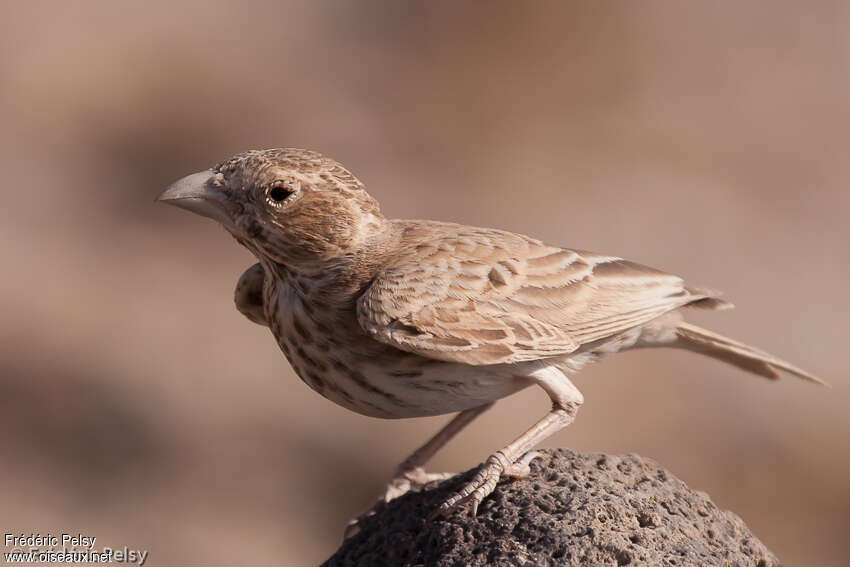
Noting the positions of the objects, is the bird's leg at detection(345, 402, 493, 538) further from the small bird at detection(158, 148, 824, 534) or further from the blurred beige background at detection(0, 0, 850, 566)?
the blurred beige background at detection(0, 0, 850, 566)

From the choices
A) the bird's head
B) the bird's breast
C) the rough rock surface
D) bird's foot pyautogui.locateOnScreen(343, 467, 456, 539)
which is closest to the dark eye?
the bird's head

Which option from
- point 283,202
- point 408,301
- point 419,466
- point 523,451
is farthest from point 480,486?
point 283,202

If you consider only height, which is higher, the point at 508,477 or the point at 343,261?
the point at 343,261

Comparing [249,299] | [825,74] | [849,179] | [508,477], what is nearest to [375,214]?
[249,299]

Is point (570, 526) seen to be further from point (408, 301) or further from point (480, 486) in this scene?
point (408, 301)

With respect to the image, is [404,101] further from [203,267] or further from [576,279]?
[576,279]

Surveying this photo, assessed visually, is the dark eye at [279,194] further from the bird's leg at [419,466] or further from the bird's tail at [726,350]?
the bird's tail at [726,350]
